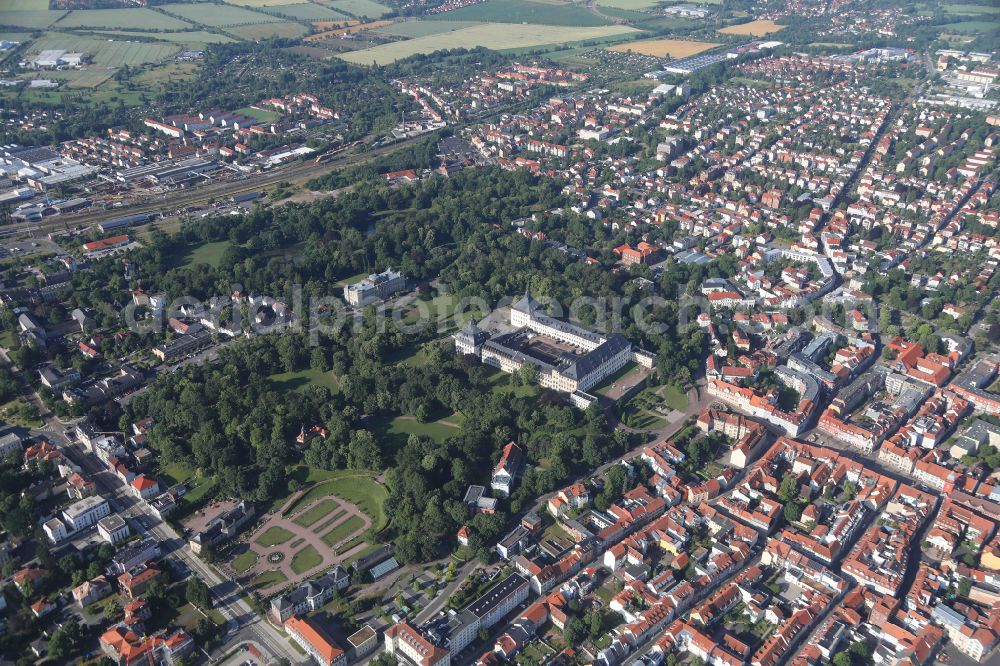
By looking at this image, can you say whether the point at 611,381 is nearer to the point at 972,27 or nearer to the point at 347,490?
the point at 347,490

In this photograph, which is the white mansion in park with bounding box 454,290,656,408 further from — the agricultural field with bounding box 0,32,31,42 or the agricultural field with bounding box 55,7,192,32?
the agricultural field with bounding box 55,7,192,32

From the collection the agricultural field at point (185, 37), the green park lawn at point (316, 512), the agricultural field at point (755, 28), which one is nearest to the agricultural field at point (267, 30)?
the agricultural field at point (185, 37)

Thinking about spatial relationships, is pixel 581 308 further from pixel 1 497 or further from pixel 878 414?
pixel 1 497

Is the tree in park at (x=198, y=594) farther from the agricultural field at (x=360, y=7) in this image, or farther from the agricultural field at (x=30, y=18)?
the agricultural field at (x=360, y=7)

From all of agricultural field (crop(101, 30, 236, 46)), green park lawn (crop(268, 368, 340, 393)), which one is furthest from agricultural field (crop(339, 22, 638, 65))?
green park lawn (crop(268, 368, 340, 393))

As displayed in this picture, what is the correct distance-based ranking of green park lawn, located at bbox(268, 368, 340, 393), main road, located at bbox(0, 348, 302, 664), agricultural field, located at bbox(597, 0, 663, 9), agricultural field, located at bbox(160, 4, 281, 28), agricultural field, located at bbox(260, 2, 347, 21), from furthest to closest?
agricultural field, located at bbox(597, 0, 663, 9) → agricultural field, located at bbox(260, 2, 347, 21) → agricultural field, located at bbox(160, 4, 281, 28) → green park lawn, located at bbox(268, 368, 340, 393) → main road, located at bbox(0, 348, 302, 664)

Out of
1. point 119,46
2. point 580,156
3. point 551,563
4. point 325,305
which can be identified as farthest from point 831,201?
point 119,46
